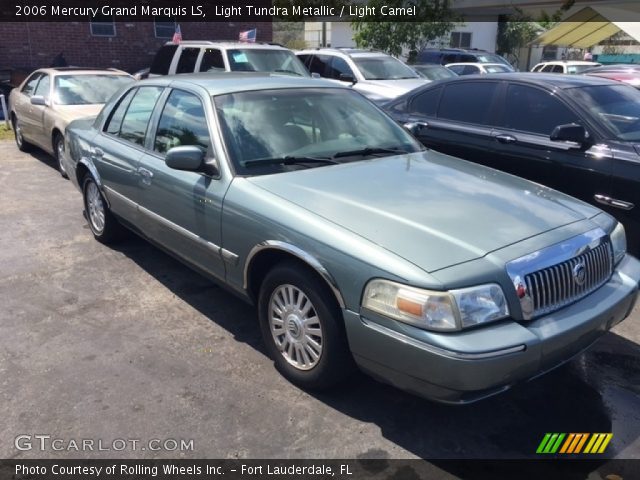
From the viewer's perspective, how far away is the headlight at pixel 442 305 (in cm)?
258

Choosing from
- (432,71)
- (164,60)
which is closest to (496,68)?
(432,71)

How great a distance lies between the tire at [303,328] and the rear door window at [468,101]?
11.2 feet

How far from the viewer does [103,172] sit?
500 centimetres

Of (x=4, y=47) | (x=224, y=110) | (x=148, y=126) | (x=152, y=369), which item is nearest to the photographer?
(x=152, y=369)

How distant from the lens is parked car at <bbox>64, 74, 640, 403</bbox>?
262cm

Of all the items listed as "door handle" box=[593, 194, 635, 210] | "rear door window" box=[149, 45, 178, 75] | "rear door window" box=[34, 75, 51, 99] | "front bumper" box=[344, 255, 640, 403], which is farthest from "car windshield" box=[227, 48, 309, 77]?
"front bumper" box=[344, 255, 640, 403]

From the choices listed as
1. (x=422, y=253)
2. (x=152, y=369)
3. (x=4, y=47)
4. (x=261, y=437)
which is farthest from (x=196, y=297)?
(x=4, y=47)

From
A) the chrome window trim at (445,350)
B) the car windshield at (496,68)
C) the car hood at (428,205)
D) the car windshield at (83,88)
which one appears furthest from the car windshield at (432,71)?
the chrome window trim at (445,350)

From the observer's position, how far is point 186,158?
3539mm

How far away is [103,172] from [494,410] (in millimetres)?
3654

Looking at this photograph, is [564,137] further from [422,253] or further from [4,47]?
[4,47]

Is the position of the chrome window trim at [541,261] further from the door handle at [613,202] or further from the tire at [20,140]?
the tire at [20,140]

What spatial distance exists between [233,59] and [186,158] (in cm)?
781

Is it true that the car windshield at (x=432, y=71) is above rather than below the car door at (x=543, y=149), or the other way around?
above
